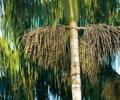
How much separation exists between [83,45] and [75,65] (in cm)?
44

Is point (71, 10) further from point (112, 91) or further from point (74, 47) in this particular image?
point (112, 91)

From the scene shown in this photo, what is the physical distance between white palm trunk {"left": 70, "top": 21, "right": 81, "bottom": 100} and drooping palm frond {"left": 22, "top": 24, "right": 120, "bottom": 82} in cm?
14

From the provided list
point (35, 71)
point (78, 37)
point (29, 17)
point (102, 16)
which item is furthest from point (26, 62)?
point (78, 37)

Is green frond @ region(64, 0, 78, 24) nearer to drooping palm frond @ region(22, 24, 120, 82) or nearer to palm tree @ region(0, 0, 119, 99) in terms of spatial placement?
palm tree @ region(0, 0, 119, 99)

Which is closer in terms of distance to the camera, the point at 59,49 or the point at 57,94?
the point at 59,49

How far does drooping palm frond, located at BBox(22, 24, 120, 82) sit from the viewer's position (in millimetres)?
8227

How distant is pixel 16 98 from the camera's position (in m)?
11.4

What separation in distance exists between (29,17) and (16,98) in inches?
80.9

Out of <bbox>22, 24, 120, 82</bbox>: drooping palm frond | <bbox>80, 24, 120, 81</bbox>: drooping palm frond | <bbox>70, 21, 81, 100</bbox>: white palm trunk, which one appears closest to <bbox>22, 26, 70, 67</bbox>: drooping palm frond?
<bbox>22, 24, 120, 82</bbox>: drooping palm frond

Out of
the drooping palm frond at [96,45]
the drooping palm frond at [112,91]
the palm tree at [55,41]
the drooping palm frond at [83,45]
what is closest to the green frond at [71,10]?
the palm tree at [55,41]

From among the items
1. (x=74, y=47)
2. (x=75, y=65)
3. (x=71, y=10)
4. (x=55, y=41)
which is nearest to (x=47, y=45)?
(x=55, y=41)

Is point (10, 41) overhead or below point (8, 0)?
below

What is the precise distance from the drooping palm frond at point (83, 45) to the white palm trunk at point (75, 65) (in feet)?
0.47

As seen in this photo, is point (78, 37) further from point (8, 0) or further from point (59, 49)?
point (8, 0)
